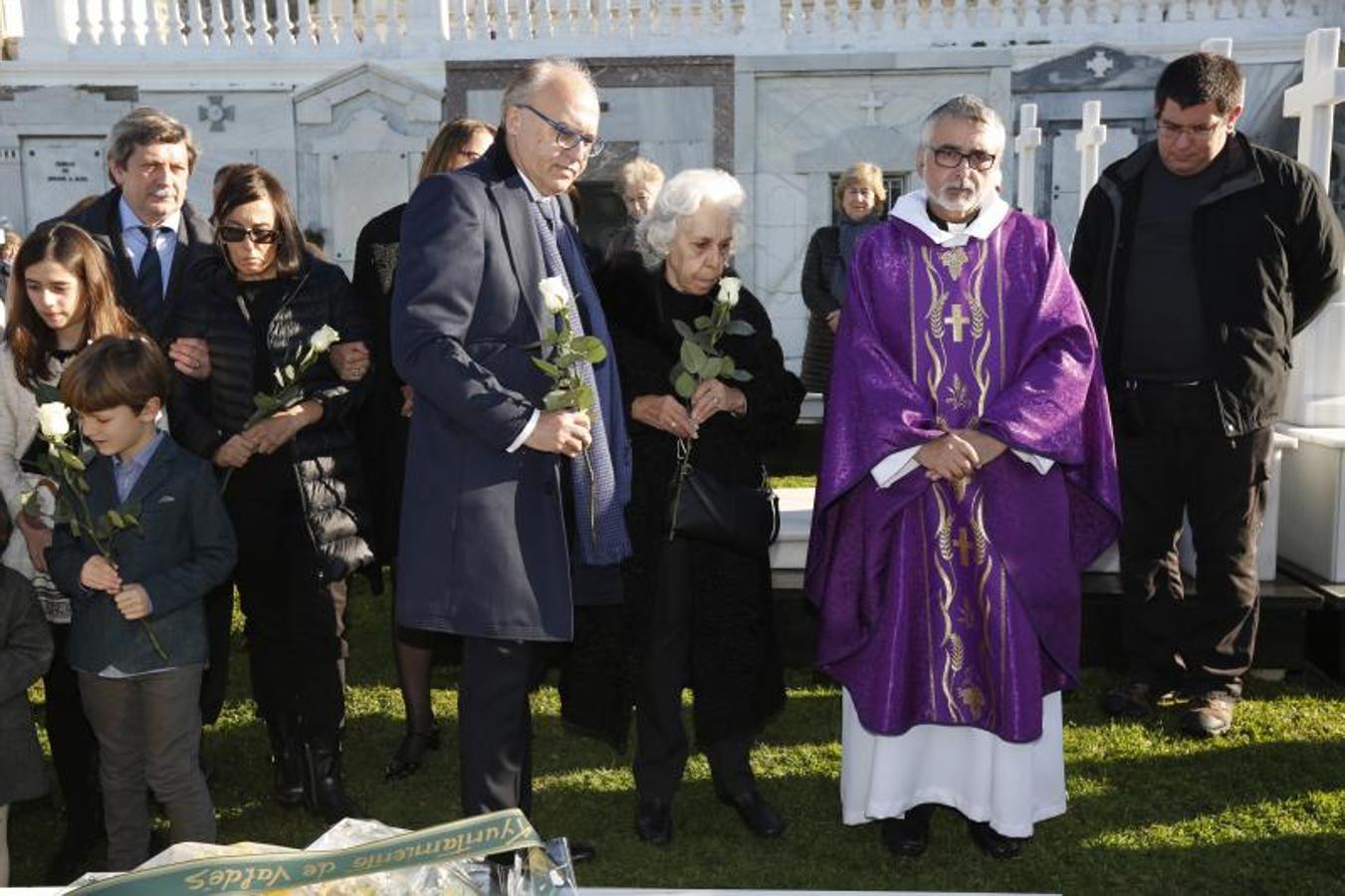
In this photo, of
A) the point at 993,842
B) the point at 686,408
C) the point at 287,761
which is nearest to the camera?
the point at 686,408

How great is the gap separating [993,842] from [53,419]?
9.16 ft

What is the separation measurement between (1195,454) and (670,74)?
9.75m

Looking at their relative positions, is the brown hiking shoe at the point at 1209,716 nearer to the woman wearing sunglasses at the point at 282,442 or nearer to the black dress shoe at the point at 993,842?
the black dress shoe at the point at 993,842

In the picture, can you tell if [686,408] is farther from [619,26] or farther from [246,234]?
[619,26]

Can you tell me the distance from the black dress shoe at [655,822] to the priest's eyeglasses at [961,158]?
202 cm

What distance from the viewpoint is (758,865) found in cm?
378

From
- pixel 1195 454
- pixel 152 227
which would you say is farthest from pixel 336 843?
pixel 1195 454

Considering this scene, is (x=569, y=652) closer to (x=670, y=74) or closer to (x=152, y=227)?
(x=152, y=227)

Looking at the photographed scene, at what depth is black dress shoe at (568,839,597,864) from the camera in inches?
149

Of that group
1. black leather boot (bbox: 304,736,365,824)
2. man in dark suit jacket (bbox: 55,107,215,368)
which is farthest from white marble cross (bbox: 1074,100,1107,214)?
black leather boot (bbox: 304,736,365,824)

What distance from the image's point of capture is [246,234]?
3.74 m

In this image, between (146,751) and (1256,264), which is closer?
(146,751)

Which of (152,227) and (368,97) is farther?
(368,97)

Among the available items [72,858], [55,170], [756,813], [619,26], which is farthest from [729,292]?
[55,170]
